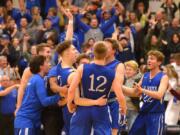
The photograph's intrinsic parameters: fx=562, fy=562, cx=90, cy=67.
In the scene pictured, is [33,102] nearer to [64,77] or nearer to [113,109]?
[64,77]

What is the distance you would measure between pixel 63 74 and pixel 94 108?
3.05ft

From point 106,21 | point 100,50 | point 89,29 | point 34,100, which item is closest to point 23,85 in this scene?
point 34,100

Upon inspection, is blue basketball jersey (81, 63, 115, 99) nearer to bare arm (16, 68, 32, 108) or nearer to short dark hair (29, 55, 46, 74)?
short dark hair (29, 55, 46, 74)

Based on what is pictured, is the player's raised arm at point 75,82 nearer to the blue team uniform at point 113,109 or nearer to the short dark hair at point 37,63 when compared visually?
the short dark hair at point 37,63

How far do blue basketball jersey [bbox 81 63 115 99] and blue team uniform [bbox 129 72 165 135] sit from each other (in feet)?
5.01

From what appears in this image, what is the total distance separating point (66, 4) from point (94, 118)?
29.2 feet

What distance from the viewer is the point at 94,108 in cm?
743

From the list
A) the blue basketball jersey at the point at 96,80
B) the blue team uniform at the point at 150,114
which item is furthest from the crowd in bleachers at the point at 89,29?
the blue basketball jersey at the point at 96,80

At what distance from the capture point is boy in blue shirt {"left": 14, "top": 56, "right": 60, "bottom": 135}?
8.09 meters

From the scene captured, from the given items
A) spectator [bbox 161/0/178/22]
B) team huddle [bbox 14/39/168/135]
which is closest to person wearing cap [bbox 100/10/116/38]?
spectator [bbox 161/0/178/22]

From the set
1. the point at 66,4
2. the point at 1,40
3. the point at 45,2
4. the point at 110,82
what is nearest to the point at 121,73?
the point at 110,82

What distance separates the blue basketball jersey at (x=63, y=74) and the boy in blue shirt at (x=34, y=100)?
0.20 meters

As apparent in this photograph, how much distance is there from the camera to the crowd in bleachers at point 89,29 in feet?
45.2

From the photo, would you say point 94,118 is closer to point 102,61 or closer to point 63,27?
point 102,61
